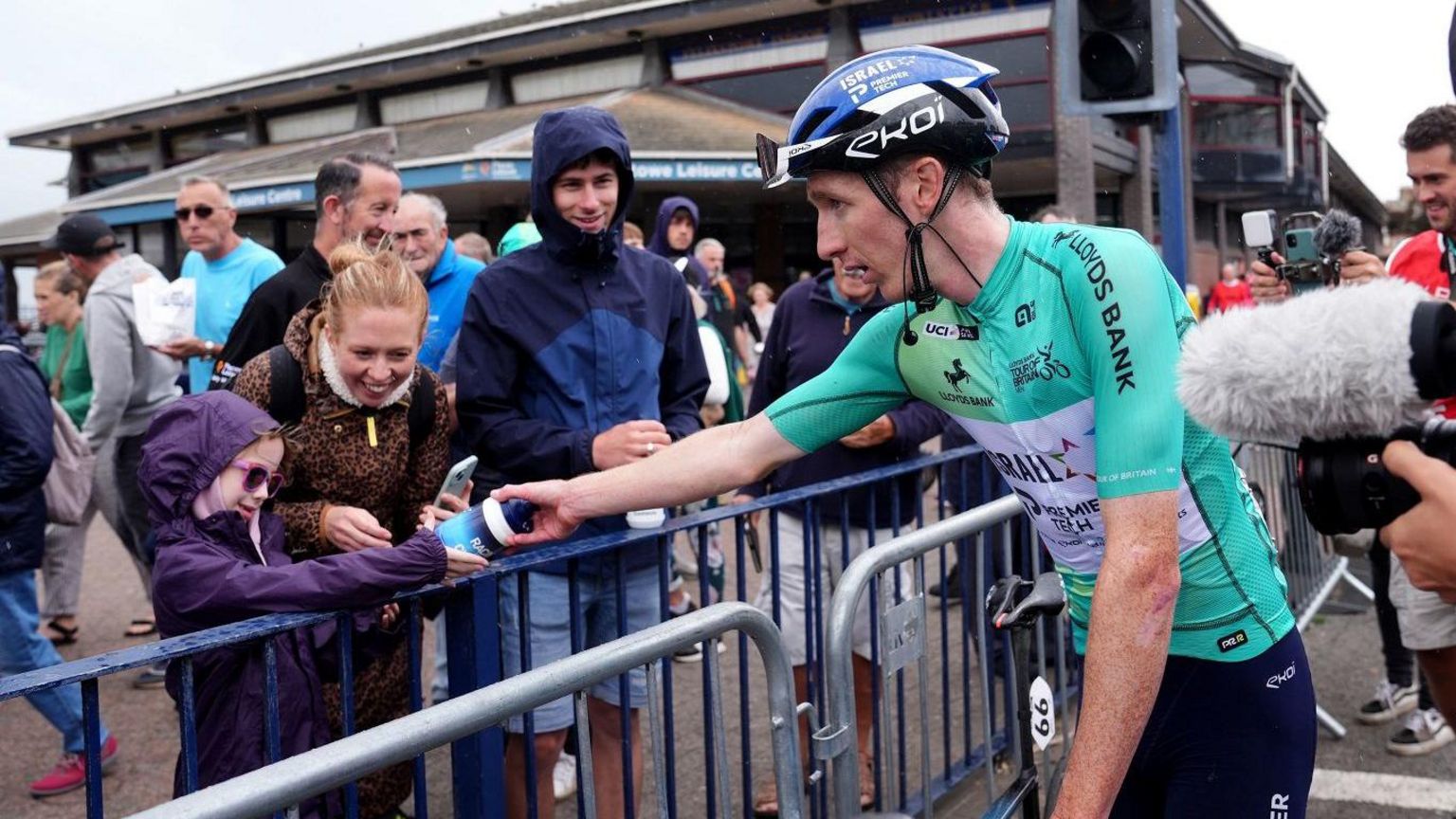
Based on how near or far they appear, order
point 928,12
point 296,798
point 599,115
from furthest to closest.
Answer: point 928,12, point 599,115, point 296,798

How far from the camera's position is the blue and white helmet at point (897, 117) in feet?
6.35

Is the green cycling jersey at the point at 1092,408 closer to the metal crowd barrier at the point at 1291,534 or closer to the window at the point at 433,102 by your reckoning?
the metal crowd barrier at the point at 1291,534

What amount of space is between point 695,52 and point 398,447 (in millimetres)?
24068

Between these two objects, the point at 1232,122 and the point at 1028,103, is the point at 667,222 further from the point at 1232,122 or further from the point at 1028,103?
the point at 1232,122

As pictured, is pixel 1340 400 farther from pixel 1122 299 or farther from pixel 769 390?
pixel 769 390

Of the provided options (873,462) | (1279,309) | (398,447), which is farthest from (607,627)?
(1279,309)

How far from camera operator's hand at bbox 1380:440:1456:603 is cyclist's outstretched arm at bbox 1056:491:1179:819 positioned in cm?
45

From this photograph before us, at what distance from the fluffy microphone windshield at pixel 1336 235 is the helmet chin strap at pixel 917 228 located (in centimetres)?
260

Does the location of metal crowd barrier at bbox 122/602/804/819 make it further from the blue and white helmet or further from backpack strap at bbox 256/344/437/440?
backpack strap at bbox 256/344/437/440

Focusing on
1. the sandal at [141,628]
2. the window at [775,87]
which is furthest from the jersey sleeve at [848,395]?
the window at [775,87]

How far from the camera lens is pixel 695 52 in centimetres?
2597

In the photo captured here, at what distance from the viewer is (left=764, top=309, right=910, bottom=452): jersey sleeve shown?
2391 millimetres

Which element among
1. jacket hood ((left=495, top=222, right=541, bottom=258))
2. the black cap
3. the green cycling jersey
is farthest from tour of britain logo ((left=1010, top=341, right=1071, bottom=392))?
the black cap

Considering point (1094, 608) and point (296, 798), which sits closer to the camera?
point (296, 798)
